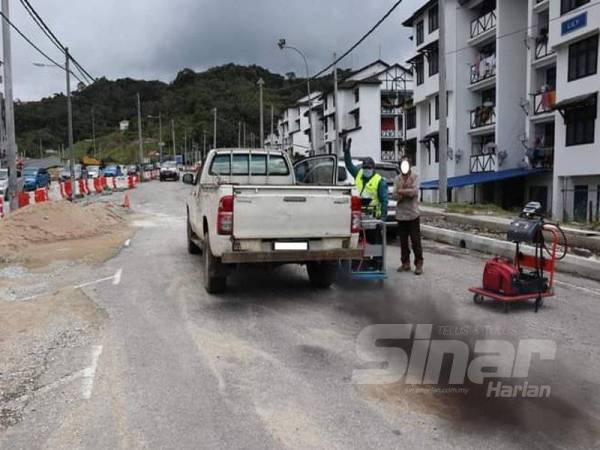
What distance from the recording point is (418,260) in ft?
32.4

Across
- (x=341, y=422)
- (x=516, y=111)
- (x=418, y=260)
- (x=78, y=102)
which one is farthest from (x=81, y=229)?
(x=78, y=102)

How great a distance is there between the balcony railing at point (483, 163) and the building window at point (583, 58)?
8978mm

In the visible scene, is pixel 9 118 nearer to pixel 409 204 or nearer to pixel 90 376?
pixel 409 204

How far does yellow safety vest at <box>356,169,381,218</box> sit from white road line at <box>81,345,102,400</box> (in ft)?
16.0

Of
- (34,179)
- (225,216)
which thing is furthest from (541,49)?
(34,179)

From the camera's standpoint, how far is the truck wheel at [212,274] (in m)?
8.11

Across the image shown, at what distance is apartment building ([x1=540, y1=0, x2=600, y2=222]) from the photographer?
25359 mm

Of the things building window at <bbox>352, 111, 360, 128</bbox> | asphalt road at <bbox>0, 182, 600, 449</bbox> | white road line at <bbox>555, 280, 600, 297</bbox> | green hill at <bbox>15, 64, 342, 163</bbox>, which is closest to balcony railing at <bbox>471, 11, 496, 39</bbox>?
building window at <bbox>352, 111, 360, 128</bbox>

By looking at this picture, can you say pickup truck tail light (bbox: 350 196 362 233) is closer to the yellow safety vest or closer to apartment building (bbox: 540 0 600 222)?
the yellow safety vest

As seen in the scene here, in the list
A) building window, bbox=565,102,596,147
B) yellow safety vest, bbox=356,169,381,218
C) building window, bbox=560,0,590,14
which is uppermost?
building window, bbox=560,0,590,14

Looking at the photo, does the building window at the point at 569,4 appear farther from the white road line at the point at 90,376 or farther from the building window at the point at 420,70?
the white road line at the point at 90,376

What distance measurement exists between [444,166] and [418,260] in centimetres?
1180

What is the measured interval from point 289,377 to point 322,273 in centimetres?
364

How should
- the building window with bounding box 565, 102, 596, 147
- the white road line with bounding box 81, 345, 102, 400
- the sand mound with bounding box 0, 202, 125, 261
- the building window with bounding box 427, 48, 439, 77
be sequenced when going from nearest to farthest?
the white road line with bounding box 81, 345, 102, 400, the sand mound with bounding box 0, 202, 125, 261, the building window with bounding box 565, 102, 596, 147, the building window with bounding box 427, 48, 439, 77
